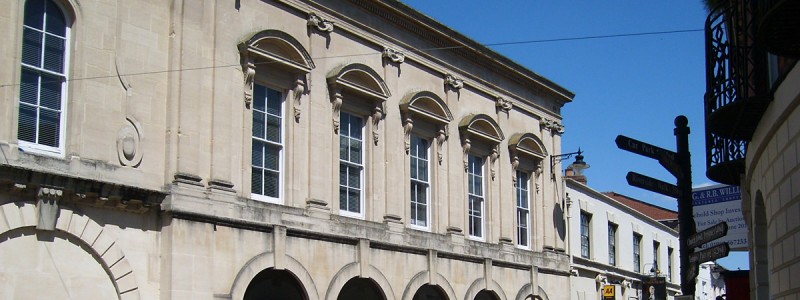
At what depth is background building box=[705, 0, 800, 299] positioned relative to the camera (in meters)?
9.55

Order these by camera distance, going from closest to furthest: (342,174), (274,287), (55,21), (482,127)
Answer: (55,21) < (274,287) < (342,174) < (482,127)

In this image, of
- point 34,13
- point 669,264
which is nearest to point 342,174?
point 34,13

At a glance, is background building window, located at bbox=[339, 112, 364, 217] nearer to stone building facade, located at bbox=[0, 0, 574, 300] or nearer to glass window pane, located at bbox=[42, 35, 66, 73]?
stone building facade, located at bbox=[0, 0, 574, 300]

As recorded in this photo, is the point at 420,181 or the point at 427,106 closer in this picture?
the point at 420,181

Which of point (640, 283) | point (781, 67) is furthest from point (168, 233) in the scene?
point (640, 283)

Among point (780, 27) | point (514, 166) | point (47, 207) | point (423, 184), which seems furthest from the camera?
point (514, 166)

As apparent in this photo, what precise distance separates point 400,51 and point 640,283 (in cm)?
1848

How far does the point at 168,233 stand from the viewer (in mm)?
17375

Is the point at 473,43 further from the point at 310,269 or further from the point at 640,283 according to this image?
the point at 640,283

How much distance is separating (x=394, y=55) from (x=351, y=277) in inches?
212

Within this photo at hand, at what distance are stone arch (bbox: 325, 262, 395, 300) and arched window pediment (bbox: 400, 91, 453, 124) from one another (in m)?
4.00

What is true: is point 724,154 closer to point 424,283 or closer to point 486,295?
point 424,283

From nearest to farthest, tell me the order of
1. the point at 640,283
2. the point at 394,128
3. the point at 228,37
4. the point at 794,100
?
1. the point at 794,100
2. the point at 228,37
3. the point at 394,128
4. the point at 640,283

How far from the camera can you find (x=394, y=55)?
78.1 ft
